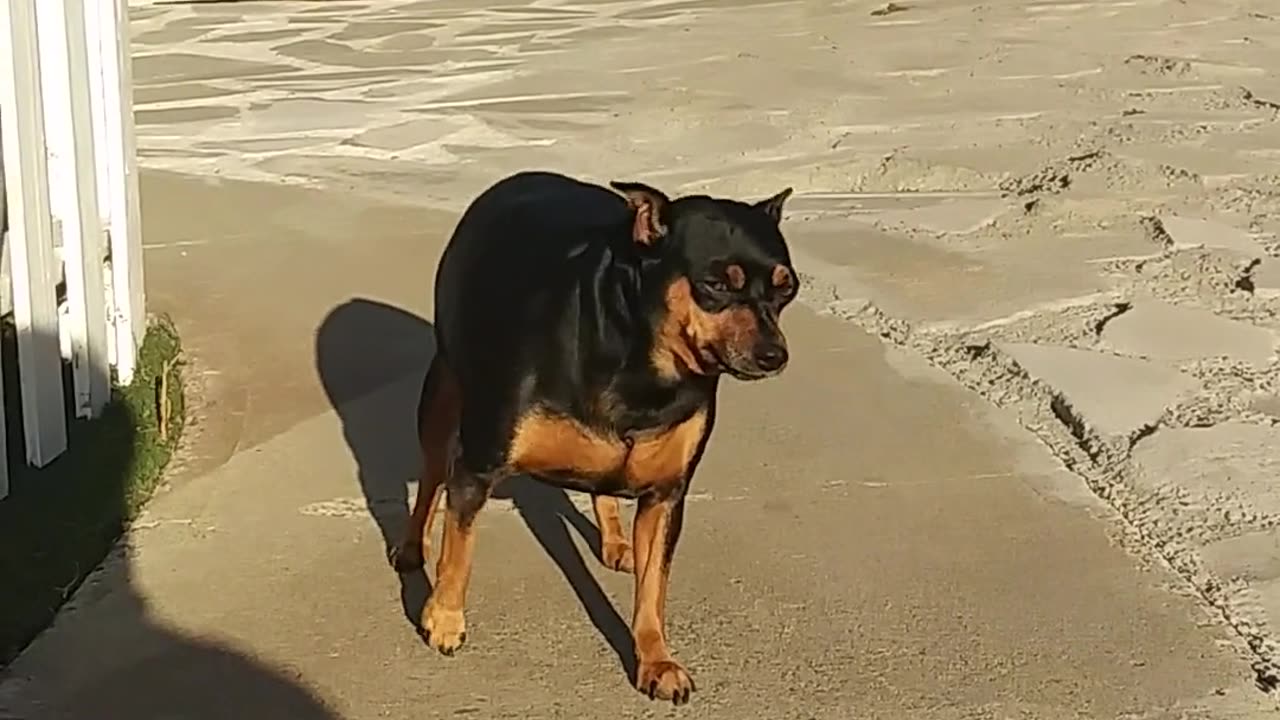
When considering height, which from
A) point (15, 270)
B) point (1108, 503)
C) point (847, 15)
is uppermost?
point (15, 270)

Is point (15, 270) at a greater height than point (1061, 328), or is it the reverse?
point (15, 270)

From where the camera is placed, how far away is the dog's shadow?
474cm

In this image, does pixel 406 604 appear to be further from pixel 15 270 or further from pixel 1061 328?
pixel 1061 328

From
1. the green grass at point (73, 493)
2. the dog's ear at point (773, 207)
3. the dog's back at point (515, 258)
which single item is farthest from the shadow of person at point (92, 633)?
the dog's ear at point (773, 207)

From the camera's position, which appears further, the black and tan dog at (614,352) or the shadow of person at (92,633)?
the shadow of person at (92,633)

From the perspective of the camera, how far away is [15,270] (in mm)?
5273

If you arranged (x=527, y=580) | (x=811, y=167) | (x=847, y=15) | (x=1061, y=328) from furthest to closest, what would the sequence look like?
1. (x=847, y=15)
2. (x=811, y=167)
3. (x=1061, y=328)
4. (x=527, y=580)

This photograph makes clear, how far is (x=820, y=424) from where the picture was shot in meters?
5.93

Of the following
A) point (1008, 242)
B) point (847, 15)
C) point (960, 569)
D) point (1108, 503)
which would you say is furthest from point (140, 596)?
point (847, 15)

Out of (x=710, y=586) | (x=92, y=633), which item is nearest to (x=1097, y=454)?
(x=710, y=586)

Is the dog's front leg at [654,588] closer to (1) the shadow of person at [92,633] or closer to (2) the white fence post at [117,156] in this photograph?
(1) the shadow of person at [92,633]

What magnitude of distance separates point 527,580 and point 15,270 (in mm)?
1657

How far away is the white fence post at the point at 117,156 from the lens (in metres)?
5.96

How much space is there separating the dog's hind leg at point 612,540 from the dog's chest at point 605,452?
0.77 meters
